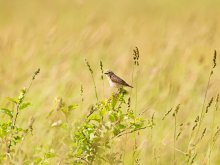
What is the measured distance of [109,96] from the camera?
6762mm

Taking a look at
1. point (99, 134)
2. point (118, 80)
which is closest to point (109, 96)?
point (118, 80)

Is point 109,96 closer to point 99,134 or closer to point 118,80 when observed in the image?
point 118,80

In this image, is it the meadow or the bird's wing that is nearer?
the meadow

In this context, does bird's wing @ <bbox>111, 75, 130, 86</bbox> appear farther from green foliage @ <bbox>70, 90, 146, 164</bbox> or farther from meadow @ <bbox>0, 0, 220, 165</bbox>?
green foliage @ <bbox>70, 90, 146, 164</bbox>

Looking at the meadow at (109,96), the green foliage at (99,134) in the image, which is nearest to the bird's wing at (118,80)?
the meadow at (109,96)

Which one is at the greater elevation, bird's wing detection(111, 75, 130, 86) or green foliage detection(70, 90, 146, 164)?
bird's wing detection(111, 75, 130, 86)

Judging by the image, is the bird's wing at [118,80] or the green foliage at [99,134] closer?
the green foliage at [99,134]

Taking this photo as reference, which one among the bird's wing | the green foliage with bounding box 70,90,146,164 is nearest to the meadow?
the green foliage with bounding box 70,90,146,164

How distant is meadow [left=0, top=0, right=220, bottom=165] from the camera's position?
4.62 meters

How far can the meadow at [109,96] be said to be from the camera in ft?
15.1

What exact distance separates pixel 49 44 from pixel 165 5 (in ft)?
41.4

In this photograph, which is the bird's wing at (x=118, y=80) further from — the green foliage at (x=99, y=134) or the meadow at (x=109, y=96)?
the green foliage at (x=99, y=134)

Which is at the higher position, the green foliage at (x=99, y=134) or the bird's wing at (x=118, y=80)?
the bird's wing at (x=118, y=80)

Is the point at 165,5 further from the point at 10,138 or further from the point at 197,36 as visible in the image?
the point at 10,138
